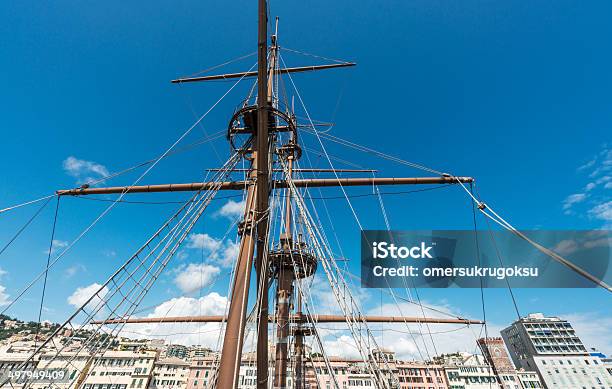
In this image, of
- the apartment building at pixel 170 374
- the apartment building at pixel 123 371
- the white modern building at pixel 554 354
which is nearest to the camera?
the apartment building at pixel 123 371

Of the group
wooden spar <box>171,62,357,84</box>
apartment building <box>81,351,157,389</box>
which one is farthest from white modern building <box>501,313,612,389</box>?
apartment building <box>81,351,157,389</box>

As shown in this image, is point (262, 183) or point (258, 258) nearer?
point (262, 183)

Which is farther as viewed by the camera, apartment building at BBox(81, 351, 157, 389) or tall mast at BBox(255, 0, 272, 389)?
apartment building at BBox(81, 351, 157, 389)

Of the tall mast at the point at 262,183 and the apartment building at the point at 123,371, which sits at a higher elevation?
the apartment building at the point at 123,371

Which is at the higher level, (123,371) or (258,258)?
(123,371)

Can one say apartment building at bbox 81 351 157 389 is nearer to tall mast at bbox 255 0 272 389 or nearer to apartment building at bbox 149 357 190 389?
apartment building at bbox 149 357 190 389

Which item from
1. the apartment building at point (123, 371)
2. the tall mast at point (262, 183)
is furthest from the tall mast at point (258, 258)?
the apartment building at point (123, 371)

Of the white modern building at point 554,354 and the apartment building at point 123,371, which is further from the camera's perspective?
the white modern building at point 554,354

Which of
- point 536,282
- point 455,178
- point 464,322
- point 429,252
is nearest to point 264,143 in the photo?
point 455,178

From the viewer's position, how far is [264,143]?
6.44 metres

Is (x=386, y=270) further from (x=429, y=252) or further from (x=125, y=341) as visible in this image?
(x=125, y=341)

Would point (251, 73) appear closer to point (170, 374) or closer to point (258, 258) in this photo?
point (258, 258)

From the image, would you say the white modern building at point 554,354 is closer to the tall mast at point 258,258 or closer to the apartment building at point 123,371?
the apartment building at point 123,371

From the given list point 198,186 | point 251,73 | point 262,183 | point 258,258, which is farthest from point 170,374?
point 262,183
